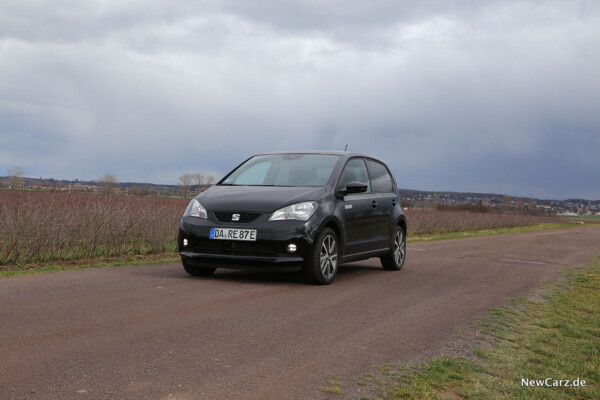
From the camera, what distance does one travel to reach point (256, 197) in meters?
8.78

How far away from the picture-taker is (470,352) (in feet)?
17.3

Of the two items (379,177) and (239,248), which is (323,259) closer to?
(239,248)

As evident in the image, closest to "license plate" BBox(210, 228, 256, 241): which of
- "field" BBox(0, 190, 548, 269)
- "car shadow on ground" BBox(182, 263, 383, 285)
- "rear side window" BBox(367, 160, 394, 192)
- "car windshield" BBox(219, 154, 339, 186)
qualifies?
"car shadow on ground" BBox(182, 263, 383, 285)

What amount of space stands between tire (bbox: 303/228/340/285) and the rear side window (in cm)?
204

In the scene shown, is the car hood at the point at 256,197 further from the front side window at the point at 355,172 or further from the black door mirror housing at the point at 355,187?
the front side window at the point at 355,172

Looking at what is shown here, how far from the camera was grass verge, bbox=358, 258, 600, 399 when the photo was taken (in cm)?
413

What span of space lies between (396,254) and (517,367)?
669 centimetres

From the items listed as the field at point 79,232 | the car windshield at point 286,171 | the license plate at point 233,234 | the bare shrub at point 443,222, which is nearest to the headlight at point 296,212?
the license plate at point 233,234

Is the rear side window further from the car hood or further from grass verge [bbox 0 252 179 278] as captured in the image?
grass verge [bbox 0 252 179 278]

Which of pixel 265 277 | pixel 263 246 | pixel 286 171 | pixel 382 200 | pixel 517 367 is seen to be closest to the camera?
pixel 517 367

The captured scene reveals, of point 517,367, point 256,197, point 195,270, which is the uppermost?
point 256,197

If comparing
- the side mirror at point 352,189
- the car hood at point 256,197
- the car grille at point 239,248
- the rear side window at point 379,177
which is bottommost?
the car grille at point 239,248

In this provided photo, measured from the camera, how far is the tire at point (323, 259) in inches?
336

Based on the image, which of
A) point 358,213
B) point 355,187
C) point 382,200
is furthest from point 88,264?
point 382,200
